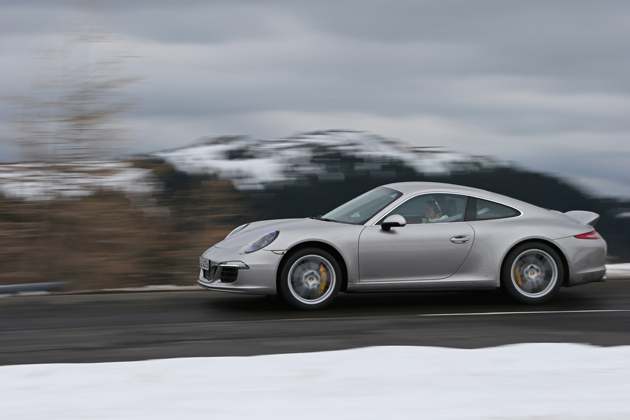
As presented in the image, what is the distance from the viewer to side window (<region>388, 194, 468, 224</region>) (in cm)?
723

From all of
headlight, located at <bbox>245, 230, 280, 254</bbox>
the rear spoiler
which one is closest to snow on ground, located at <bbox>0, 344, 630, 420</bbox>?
headlight, located at <bbox>245, 230, 280, 254</bbox>

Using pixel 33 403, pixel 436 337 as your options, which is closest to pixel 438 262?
pixel 436 337

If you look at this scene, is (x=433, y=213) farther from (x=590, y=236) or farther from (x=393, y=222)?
(x=590, y=236)

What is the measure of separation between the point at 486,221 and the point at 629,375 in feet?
10.7

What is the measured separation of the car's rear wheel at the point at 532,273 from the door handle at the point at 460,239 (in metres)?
0.51

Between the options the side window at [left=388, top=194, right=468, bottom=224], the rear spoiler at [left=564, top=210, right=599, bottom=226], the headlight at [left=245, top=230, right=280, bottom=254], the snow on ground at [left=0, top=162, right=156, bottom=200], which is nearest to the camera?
the headlight at [left=245, top=230, right=280, bottom=254]

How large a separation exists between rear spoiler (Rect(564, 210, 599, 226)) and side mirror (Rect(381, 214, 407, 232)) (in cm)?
226

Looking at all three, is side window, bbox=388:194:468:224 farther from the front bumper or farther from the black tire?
the front bumper

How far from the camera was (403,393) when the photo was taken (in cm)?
384

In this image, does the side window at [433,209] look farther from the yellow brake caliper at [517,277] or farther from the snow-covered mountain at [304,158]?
the snow-covered mountain at [304,158]

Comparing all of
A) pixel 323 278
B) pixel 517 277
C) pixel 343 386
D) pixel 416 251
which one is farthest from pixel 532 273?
pixel 343 386

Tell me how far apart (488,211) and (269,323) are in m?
2.75

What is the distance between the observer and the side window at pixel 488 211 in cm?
736

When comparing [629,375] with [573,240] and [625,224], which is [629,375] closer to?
[573,240]
